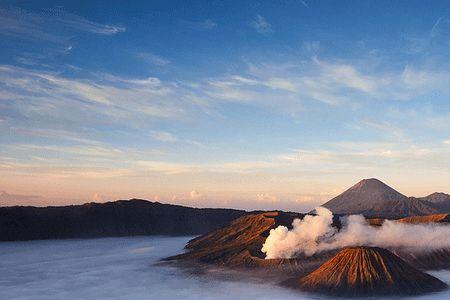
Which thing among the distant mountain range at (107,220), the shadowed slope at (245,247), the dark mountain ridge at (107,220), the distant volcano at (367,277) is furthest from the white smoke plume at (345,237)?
the dark mountain ridge at (107,220)

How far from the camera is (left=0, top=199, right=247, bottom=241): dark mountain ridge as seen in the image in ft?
487

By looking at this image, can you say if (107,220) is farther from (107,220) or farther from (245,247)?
(245,247)

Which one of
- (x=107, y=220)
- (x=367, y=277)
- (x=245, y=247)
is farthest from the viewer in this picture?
(x=107, y=220)

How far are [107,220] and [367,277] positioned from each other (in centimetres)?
11674

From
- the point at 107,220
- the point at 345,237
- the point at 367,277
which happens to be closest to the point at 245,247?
the point at 345,237

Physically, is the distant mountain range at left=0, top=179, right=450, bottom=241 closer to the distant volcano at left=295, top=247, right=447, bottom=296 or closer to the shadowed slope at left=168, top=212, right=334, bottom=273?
the shadowed slope at left=168, top=212, right=334, bottom=273

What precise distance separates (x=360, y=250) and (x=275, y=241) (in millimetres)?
21476

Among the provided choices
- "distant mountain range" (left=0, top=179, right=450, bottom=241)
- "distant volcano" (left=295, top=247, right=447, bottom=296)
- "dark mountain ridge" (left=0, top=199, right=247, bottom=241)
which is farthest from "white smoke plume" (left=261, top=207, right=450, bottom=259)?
"dark mountain ridge" (left=0, top=199, right=247, bottom=241)

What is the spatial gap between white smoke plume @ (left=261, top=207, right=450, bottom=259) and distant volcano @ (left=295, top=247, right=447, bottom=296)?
15985mm

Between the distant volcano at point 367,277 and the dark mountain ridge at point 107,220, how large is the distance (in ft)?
346

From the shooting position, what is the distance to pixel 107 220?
161 meters

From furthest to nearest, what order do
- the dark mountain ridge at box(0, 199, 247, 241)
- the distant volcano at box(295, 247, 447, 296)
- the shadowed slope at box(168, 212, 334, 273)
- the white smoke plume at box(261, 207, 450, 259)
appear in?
the dark mountain ridge at box(0, 199, 247, 241)
the white smoke plume at box(261, 207, 450, 259)
the shadowed slope at box(168, 212, 334, 273)
the distant volcano at box(295, 247, 447, 296)

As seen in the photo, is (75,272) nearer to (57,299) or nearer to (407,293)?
(57,299)

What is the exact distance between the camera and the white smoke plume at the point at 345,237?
8331 centimetres
